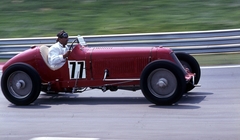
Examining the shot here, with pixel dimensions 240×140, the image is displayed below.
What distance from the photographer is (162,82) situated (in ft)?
27.6

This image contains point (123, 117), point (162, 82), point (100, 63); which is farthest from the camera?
point (100, 63)

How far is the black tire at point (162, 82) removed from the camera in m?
8.23

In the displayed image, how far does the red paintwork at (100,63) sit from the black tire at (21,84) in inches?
9.7

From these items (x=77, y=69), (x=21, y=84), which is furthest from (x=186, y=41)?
(x=21, y=84)

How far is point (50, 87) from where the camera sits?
909 centimetres

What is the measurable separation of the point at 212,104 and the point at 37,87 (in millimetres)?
2981

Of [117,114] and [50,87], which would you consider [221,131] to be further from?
[50,87]

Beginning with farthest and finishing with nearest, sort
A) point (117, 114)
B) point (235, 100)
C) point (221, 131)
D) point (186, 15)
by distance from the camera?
point (186, 15), point (235, 100), point (117, 114), point (221, 131)

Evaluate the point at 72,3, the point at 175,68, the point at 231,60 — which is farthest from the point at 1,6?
the point at 175,68

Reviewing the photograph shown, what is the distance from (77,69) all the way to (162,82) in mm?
1527

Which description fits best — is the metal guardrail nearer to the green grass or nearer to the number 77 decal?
the green grass

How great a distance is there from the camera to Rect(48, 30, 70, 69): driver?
29.2 ft

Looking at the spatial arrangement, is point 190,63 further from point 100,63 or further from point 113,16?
point 113,16

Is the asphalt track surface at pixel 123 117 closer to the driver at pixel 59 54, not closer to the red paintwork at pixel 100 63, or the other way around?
the red paintwork at pixel 100 63
